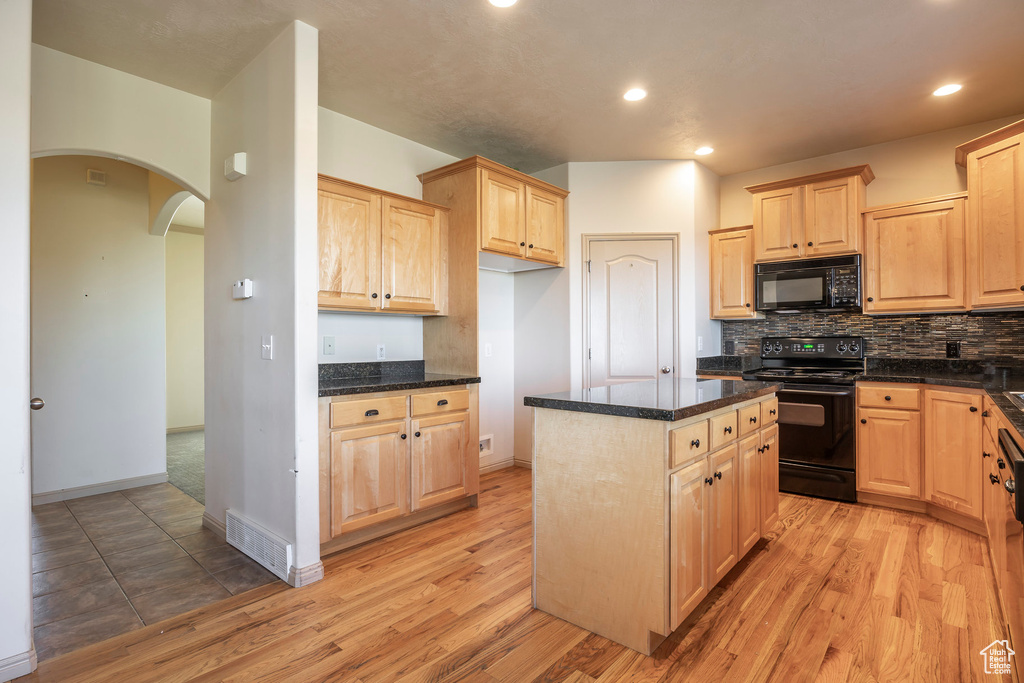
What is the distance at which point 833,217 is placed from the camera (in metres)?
3.93

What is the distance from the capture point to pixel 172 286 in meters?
6.63

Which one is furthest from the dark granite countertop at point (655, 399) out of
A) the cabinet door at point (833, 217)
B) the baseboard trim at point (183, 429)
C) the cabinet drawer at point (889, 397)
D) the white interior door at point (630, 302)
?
the baseboard trim at point (183, 429)

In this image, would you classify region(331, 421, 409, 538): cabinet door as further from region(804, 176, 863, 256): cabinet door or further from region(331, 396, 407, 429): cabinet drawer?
region(804, 176, 863, 256): cabinet door

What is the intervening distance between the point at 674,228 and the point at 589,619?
334cm

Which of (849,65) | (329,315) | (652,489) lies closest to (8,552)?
(329,315)

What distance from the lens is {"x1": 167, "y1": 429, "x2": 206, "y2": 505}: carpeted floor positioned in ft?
13.6

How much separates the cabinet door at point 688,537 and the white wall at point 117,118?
313cm

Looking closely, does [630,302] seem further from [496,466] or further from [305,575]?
[305,575]

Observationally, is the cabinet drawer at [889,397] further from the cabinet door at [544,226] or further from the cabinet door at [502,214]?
the cabinet door at [502,214]

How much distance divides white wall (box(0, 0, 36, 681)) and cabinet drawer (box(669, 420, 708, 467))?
7.46ft

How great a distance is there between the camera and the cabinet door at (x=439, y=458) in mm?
3182

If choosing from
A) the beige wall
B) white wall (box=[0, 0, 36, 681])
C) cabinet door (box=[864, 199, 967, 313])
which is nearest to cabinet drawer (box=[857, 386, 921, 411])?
cabinet door (box=[864, 199, 967, 313])

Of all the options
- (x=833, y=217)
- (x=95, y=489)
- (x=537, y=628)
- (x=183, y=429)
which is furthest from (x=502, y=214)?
(x=183, y=429)

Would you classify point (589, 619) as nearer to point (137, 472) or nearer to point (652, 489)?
point (652, 489)
